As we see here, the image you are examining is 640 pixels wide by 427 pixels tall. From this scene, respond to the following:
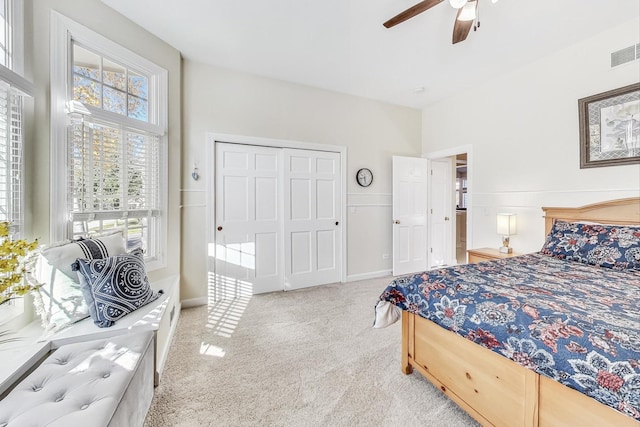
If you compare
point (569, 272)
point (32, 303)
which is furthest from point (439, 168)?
point (32, 303)

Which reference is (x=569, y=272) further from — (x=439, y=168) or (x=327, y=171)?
(x=439, y=168)

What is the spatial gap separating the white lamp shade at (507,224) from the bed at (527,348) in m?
1.08

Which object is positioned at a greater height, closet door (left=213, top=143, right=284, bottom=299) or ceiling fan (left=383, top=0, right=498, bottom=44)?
ceiling fan (left=383, top=0, right=498, bottom=44)

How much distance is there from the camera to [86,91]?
2086mm

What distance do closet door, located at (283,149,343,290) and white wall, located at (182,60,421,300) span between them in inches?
8.5

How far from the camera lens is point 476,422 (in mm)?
1428

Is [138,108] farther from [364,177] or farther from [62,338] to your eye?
[364,177]

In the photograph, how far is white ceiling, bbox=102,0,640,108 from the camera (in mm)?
2131

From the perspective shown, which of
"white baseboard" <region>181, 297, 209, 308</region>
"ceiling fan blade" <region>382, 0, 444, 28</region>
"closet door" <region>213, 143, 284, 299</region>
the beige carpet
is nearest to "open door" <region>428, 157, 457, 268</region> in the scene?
the beige carpet

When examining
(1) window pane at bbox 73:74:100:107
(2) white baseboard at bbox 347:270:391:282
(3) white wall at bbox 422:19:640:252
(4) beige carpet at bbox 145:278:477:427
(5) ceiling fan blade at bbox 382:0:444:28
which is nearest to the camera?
(4) beige carpet at bbox 145:278:477:427

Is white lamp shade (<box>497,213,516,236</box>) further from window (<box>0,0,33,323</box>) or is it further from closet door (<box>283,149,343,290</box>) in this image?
window (<box>0,0,33,323</box>)

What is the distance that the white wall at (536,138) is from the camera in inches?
96.4

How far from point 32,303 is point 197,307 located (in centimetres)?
147

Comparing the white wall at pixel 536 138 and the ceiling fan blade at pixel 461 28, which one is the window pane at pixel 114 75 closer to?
the ceiling fan blade at pixel 461 28
